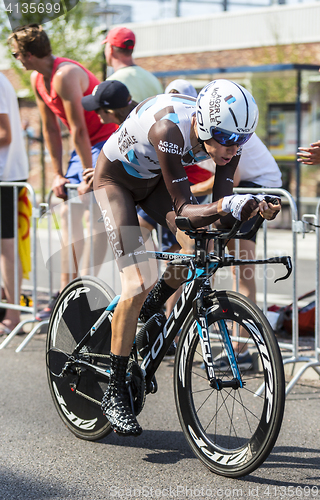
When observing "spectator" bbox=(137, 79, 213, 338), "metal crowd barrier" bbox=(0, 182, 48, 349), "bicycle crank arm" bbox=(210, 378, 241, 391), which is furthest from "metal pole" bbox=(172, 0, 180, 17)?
"bicycle crank arm" bbox=(210, 378, 241, 391)

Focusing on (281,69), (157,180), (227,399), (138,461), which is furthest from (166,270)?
(281,69)

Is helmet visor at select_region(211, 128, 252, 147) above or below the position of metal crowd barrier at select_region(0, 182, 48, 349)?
above

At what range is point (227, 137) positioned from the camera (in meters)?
2.87

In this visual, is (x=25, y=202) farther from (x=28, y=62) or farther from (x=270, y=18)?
(x=270, y=18)

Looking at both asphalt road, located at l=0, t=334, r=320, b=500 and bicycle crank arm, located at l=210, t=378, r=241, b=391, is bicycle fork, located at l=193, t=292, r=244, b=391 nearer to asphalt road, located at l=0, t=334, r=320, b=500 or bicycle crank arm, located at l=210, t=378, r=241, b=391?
bicycle crank arm, located at l=210, t=378, r=241, b=391

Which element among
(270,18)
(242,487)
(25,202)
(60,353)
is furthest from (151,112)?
(270,18)

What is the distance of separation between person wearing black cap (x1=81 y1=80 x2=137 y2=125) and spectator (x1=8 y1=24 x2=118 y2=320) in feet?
1.87

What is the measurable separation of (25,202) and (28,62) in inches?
51.9

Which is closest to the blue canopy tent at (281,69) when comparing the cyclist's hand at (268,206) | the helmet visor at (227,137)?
the helmet visor at (227,137)

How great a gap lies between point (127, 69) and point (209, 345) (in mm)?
3401

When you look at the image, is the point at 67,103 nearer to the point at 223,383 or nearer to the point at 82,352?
the point at 82,352

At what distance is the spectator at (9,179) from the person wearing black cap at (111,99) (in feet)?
3.86

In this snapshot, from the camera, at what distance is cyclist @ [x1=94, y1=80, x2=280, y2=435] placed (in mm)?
2816

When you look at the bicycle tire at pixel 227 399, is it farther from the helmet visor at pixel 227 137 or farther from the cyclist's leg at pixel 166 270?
the helmet visor at pixel 227 137
